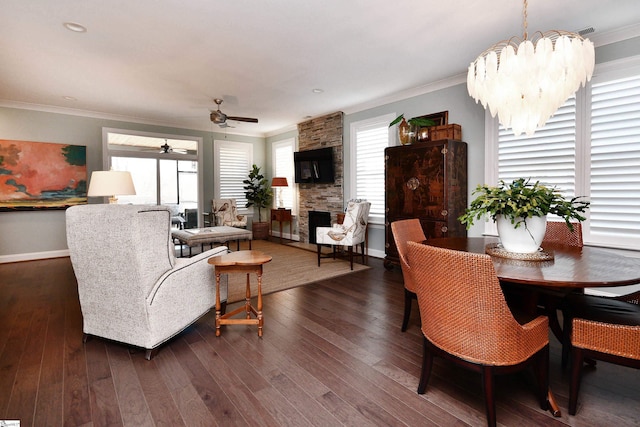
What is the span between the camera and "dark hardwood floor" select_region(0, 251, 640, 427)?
1.59 meters

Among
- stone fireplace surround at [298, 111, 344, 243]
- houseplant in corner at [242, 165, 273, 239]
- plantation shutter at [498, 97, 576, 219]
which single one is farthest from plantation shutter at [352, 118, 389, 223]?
houseplant in corner at [242, 165, 273, 239]

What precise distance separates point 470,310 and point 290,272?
328cm

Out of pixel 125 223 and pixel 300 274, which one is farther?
pixel 300 274

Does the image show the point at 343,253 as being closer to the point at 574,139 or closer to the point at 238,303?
the point at 238,303

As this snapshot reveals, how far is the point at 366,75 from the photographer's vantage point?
4.14 m

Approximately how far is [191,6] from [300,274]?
3216 millimetres

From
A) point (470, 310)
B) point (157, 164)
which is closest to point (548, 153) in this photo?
point (470, 310)

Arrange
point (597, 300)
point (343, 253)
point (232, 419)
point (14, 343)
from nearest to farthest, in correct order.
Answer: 1. point (232, 419)
2. point (597, 300)
3. point (14, 343)
4. point (343, 253)

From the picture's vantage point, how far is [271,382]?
1.89 m

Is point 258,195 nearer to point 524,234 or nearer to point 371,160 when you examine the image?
point 371,160

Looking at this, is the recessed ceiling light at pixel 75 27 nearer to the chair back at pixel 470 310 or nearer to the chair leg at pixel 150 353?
the chair leg at pixel 150 353

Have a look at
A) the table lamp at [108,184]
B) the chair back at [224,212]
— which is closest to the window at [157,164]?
the chair back at [224,212]

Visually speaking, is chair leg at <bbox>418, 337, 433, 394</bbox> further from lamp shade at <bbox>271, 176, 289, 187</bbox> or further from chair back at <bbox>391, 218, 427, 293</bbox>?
lamp shade at <bbox>271, 176, 289, 187</bbox>

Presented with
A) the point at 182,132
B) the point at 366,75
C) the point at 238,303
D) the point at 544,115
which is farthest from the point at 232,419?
the point at 182,132
